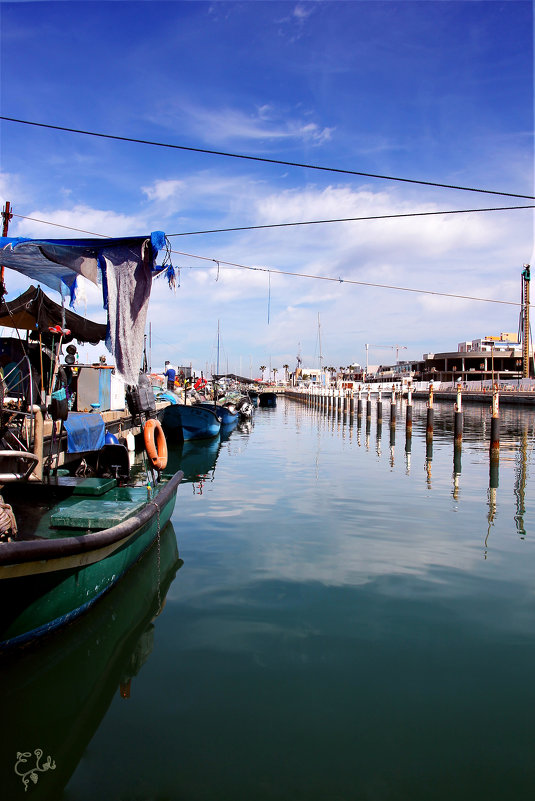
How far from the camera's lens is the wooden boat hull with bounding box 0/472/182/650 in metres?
4.99

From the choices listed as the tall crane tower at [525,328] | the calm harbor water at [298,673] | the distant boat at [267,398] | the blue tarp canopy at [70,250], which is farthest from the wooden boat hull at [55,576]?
the tall crane tower at [525,328]

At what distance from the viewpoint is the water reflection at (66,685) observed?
4.26 m

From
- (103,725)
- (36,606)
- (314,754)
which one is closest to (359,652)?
(314,754)

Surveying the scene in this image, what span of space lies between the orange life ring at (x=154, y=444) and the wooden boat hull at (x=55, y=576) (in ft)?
6.18

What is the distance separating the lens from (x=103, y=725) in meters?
4.74

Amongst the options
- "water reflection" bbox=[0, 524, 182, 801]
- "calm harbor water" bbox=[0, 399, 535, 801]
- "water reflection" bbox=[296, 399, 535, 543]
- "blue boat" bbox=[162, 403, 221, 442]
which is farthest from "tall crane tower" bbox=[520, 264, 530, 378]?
"water reflection" bbox=[0, 524, 182, 801]

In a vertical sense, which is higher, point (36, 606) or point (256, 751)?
point (36, 606)

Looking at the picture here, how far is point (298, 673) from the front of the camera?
17.9 feet

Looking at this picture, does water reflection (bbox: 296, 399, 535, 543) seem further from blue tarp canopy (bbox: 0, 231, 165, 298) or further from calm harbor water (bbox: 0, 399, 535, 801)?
blue tarp canopy (bbox: 0, 231, 165, 298)

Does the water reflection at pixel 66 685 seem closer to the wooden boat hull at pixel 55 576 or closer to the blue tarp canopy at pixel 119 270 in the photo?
the wooden boat hull at pixel 55 576

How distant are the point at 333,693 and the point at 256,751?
1079 mm

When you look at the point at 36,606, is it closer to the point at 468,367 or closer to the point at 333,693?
the point at 333,693

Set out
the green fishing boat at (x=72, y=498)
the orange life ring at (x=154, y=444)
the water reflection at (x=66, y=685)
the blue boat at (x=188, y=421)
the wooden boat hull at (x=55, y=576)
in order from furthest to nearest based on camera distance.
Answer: the blue boat at (x=188, y=421)
the orange life ring at (x=154, y=444)
the green fishing boat at (x=72, y=498)
the wooden boat hull at (x=55, y=576)
the water reflection at (x=66, y=685)

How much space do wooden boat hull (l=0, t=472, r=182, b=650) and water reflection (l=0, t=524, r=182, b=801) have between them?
0.85ft
